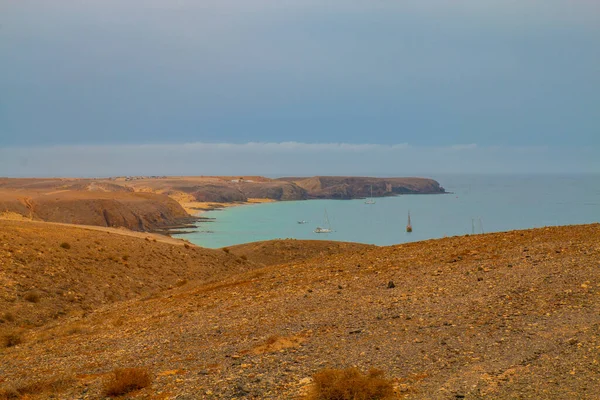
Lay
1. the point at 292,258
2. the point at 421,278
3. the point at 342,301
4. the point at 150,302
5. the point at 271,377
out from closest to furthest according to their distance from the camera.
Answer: the point at 271,377, the point at 342,301, the point at 421,278, the point at 150,302, the point at 292,258

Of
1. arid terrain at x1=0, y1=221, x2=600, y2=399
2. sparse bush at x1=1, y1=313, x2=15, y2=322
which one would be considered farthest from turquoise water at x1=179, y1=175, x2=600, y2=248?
arid terrain at x1=0, y1=221, x2=600, y2=399

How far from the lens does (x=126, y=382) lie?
7.93 meters

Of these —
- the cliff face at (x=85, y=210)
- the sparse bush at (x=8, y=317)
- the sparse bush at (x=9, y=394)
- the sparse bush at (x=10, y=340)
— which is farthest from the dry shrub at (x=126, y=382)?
the cliff face at (x=85, y=210)

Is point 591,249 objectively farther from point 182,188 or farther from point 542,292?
point 182,188

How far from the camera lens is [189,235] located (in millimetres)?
91750

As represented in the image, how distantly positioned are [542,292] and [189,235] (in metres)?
84.7

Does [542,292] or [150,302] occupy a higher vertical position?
[542,292]

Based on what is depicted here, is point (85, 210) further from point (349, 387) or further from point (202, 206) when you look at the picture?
point (202, 206)

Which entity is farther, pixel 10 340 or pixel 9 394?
pixel 10 340

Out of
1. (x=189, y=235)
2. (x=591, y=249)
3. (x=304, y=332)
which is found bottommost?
(x=189, y=235)

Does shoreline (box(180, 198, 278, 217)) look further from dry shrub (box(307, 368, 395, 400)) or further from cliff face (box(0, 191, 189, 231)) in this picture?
dry shrub (box(307, 368, 395, 400))

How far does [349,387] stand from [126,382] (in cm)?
357

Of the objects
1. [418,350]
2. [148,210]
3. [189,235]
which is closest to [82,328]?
[418,350]

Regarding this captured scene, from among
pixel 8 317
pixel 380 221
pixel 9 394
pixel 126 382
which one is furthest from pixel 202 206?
pixel 126 382
